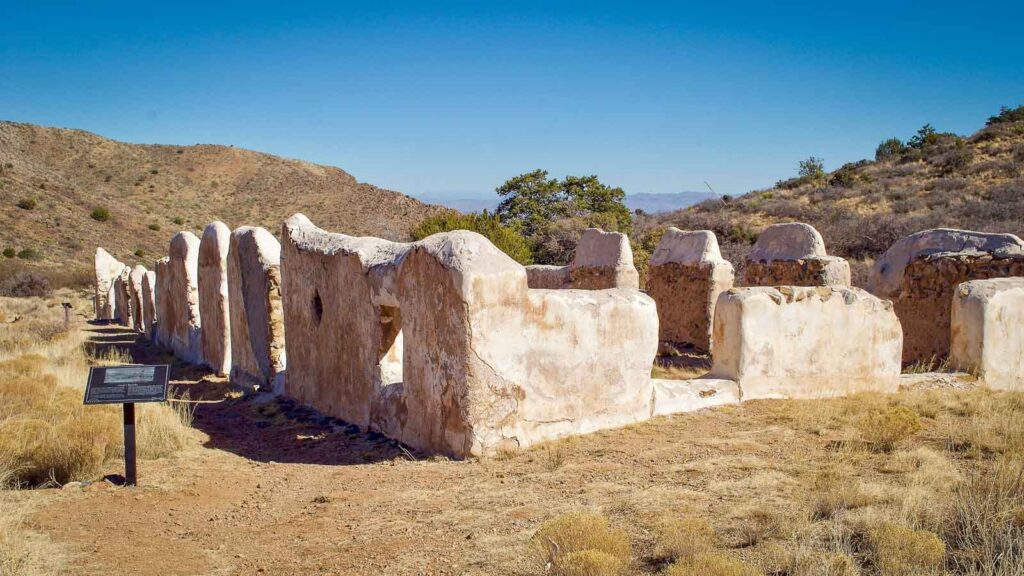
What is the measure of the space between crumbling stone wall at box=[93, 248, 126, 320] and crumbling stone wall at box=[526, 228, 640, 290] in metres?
18.6

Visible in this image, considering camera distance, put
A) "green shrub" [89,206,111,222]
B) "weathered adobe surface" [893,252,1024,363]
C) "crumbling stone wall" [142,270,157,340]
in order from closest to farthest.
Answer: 1. "weathered adobe surface" [893,252,1024,363]
2. "crumbling stone wall" [142,270,157,340]
3. "green shrub" [89,206,111,222]

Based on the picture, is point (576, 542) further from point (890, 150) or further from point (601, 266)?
point (890, 150)

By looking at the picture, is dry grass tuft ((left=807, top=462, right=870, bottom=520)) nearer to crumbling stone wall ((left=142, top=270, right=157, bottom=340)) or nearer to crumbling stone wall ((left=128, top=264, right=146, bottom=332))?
crumbling stone wall ((left=142, top=270, right=157, bottom=340))

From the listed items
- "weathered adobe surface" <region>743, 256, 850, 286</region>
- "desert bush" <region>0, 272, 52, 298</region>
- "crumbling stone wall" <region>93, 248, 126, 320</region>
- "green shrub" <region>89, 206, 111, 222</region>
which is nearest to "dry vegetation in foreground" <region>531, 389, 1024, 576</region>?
"weathered adobe surface" <region>743, 256, 850, 286</region>

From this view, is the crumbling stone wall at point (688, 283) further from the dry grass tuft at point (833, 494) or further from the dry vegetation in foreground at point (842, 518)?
the dry grass tuft at point (833, 494)

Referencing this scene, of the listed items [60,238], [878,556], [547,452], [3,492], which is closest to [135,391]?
[3,492]

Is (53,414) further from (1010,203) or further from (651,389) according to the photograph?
(1010,203)

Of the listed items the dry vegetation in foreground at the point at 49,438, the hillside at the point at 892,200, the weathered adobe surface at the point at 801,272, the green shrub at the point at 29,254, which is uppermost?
the hillside at the point at 892,200

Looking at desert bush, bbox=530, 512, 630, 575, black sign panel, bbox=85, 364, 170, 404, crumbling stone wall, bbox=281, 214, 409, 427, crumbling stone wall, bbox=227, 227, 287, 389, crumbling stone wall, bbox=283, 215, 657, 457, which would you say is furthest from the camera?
crumbling stone wall, bbox=227, 227, 287, 389

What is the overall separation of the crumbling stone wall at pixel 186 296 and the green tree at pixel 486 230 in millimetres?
7247

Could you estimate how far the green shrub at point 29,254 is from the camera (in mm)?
32719

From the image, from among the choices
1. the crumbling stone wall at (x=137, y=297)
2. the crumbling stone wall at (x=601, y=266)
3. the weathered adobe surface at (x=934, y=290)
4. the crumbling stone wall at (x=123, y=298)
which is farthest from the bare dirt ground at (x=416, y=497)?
the crumbling stone wall at (x=123, y=298)

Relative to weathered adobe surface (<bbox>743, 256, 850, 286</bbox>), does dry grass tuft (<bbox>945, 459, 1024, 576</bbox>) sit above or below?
below

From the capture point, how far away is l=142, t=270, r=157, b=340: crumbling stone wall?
16.9 meters
